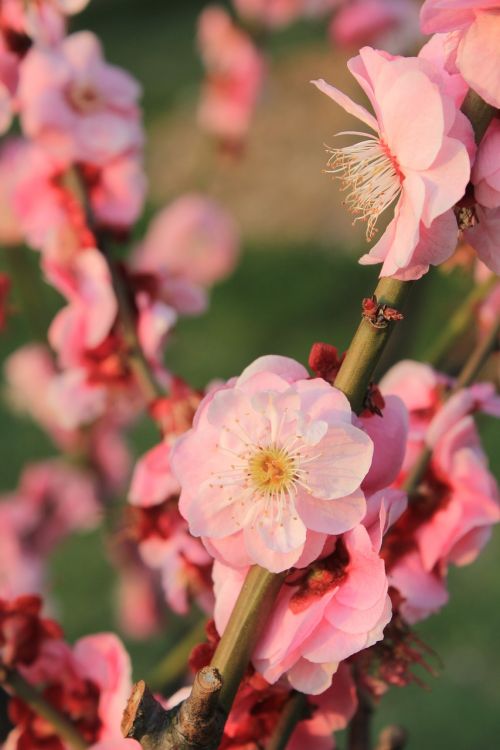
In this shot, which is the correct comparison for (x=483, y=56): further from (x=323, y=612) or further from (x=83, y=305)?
Answer: (x=83, y=305)

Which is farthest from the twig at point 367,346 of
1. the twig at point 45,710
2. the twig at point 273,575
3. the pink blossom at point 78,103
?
the pink blossom at point 78,103

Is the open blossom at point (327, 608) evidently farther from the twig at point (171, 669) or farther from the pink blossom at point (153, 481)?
the twig at point (171, 669)

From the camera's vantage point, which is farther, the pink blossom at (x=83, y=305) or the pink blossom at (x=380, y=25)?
the pink blossom at (x=380, y=25)

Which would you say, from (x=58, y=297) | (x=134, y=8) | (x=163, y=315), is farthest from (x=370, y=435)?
(x=134, y=8)

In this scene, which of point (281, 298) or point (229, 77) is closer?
point (229, 77)

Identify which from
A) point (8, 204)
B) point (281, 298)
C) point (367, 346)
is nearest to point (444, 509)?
point (367, 346)
